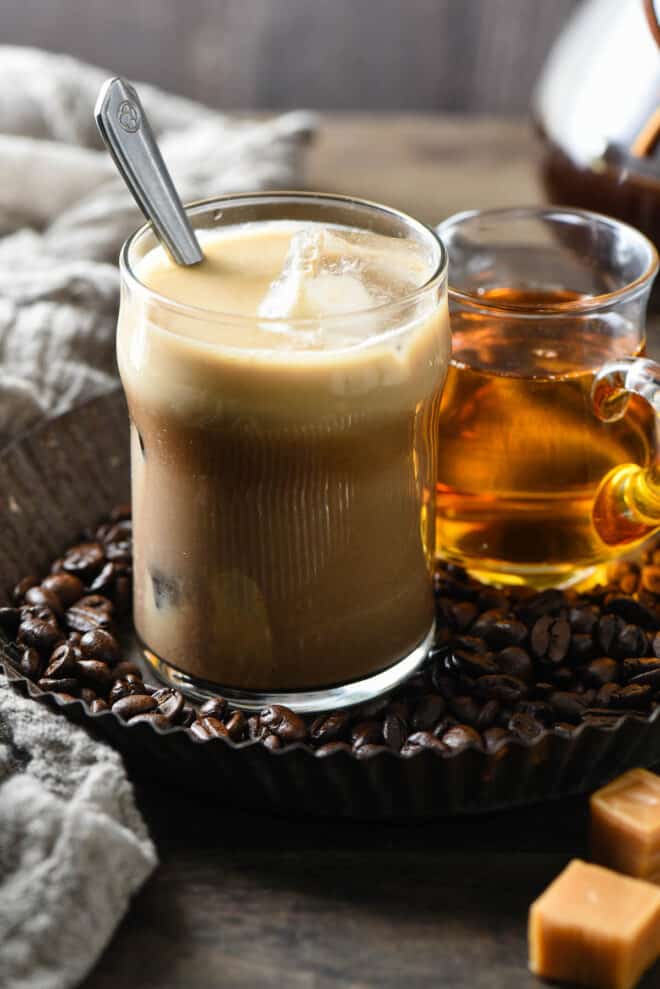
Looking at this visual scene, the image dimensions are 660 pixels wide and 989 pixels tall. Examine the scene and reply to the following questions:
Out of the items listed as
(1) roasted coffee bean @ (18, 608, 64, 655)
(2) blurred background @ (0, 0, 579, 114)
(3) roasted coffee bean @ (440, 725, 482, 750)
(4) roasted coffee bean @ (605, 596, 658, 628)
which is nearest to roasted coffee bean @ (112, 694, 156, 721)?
(1) roasted coffee bean @ (18, 608, 64, 655)

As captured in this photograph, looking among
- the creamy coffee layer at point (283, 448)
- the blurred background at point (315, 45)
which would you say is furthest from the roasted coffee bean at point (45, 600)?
the blurred background at point (315, 45)

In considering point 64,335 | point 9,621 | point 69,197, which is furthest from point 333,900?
point 69,197

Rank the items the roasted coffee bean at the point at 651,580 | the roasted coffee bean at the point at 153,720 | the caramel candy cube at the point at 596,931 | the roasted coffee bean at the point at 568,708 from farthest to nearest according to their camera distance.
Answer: the roasted coffee bean at the point at 651,580 < the roasted coffee bean at the point at 568,708 < the roasted coffee bean at the point at 153,720 < the caramel candy cube at the point at 596,931

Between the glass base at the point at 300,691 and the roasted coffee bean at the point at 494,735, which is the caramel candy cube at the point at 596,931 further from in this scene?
the glass base at the point at 300,691

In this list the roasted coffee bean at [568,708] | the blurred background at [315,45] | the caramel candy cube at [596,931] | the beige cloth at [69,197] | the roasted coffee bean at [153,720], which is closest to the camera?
the caramel candy cube at [596,931]

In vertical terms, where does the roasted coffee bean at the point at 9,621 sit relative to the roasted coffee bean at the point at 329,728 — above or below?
below

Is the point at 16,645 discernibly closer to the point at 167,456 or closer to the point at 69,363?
the point at 167,456
